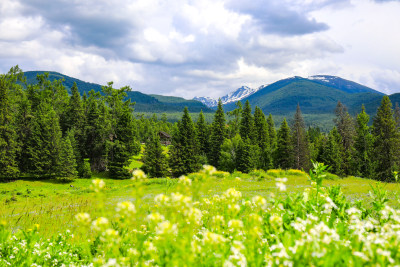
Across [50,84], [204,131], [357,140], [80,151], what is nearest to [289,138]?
[357,140]

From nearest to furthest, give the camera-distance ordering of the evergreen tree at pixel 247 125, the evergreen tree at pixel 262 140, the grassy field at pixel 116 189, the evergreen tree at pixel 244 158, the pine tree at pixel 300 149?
the grassy field at pixel 116 189
the evergreen tree at pixel 244 158
the pine tree at pixel 300 149
the evergreen tree at pixel 262 140
the evergreen tree at pixel 247 125

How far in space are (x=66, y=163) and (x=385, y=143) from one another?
172ft

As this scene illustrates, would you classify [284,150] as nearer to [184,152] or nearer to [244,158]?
[244,158]

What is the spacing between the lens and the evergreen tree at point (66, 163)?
42.7m

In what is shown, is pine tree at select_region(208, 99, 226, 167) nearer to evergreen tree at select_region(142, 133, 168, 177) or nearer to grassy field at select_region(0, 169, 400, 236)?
evergreen tree at select_region(142, 133, 168, 177)

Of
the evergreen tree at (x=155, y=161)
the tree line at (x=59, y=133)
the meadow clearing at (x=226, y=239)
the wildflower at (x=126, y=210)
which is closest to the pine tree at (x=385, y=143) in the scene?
the evergreen tree at (x=155, y=161)

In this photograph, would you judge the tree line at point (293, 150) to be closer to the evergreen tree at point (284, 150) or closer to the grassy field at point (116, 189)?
the evergreen tree at point (284, 150)

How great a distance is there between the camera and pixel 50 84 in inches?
2266

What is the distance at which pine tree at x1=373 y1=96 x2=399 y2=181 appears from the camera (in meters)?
40.3

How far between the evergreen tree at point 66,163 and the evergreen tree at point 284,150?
125ft

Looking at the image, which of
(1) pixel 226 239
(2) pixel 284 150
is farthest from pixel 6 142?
(2) pixel 284 150

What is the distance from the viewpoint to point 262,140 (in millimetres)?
58312

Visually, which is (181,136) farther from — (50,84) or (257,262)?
(257,262)

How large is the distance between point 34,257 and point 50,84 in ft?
204
